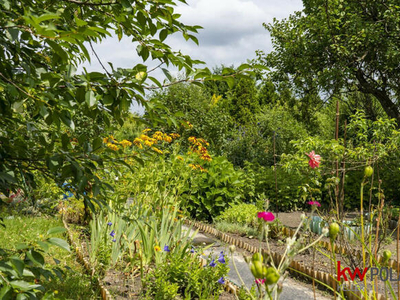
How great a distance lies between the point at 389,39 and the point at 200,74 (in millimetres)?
7754

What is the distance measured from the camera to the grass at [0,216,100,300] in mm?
2849

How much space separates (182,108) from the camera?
38.2 ft

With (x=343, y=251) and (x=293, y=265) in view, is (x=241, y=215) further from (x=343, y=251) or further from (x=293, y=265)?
(x=293, y=265)

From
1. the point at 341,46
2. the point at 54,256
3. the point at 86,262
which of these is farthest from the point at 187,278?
the point at 341,46

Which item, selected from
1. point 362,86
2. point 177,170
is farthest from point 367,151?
point 177,170

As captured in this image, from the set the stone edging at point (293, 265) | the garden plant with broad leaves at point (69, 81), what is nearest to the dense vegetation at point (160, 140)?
the garden plant with broad leaves at point (69, 81)

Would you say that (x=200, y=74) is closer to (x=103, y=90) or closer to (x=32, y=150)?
(x=103, y=90)

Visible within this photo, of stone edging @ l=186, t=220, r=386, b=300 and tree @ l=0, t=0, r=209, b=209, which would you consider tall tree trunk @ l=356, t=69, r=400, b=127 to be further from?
tree @ l=0, t=0, r=209, b=209

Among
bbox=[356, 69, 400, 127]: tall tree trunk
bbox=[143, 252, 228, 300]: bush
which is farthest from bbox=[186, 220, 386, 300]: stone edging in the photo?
bbox=[356, 69, 400, 127]: tall tree trunk

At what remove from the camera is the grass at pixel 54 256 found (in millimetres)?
2849

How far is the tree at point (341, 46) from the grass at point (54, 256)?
6209 mm

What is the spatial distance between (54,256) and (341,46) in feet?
21.6

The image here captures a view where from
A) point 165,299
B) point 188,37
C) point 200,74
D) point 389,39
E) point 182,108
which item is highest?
point 389,39

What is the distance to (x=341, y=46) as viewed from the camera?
7.46 meters
